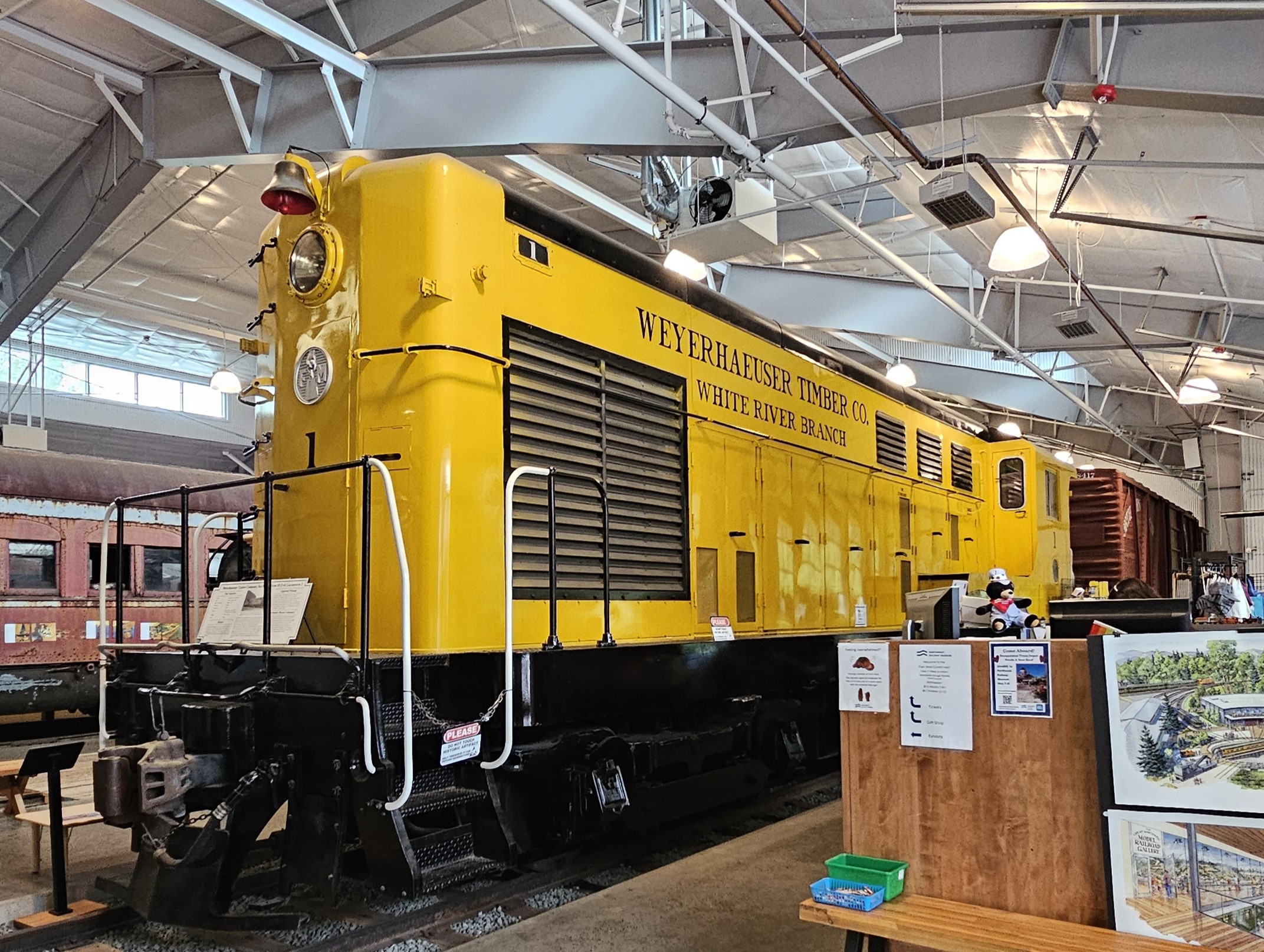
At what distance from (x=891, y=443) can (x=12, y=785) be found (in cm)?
677

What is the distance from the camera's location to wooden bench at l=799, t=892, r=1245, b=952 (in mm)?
2387

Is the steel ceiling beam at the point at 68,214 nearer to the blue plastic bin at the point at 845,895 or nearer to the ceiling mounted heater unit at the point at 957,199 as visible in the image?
the ceiling mounted heater unit at the point at 957,199

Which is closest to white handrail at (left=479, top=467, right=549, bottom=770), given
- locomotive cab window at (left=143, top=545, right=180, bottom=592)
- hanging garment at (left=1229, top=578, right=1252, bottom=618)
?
hanging garment at (left=1229, top=578, right=1252, bottom=618)

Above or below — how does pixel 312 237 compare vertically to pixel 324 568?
above

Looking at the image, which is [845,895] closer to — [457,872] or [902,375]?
[457,872]

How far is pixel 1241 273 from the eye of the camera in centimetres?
1045

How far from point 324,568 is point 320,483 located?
383 millimetres

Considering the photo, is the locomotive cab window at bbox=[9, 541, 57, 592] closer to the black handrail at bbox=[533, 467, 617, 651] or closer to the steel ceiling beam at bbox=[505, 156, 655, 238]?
the steel ceiling beam at bbox=[505, 156, 655, 238]

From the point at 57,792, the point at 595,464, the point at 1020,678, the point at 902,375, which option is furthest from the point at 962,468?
the point at 57,792

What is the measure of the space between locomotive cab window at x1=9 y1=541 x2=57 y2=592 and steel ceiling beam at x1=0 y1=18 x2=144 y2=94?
448cm

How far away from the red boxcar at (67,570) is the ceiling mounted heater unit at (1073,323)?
9246 mm

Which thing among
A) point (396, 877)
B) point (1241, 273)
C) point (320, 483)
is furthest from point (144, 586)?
point (1241, 273)

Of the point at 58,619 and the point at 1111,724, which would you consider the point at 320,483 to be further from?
the point at 58,619

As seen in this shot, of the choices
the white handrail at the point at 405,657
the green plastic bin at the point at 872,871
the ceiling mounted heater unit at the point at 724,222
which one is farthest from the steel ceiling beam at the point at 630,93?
the green plastic bin at the point at 872,871
